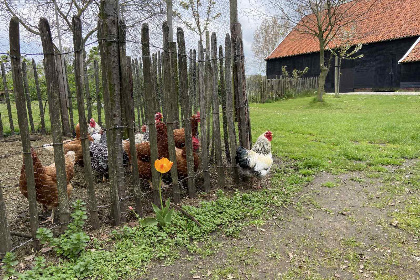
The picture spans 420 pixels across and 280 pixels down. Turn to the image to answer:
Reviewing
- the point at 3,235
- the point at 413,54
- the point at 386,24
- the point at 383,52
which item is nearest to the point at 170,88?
the point at 3,235

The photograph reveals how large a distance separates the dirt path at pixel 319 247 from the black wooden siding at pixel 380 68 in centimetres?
1992

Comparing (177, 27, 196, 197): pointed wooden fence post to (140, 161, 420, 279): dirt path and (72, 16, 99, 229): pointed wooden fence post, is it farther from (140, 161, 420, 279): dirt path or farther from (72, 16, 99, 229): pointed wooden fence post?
(72, 16, 99, 229): pointed wooden fence post

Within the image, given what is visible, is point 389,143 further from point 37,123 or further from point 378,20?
point 378,20

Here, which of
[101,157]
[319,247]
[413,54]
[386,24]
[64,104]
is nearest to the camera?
[319,247]

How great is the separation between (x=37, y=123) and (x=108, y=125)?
781 cm

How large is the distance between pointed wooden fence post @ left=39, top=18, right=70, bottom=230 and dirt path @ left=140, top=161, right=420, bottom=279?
1.05 m

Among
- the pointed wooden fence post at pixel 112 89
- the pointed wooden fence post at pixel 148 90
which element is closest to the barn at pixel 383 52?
the pointed wooden fence post at pixel 148 90

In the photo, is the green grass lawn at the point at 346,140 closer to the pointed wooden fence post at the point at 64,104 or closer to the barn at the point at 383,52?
the pointed wooden fence post at the point at 64,104

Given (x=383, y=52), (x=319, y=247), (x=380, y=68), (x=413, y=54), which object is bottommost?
(x=319, y=247)

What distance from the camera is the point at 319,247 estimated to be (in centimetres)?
293

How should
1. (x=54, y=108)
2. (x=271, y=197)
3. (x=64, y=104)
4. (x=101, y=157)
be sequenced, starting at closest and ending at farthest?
1. (x=54, y=108)
2. (x=271, y=197)
3. (x=101, y=157)
4. (x=64, y=104)

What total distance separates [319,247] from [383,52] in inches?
906

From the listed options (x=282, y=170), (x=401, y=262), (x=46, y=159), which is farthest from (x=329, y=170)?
(x=46, y=159)

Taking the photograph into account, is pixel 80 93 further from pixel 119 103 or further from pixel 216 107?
pixel 216 107
